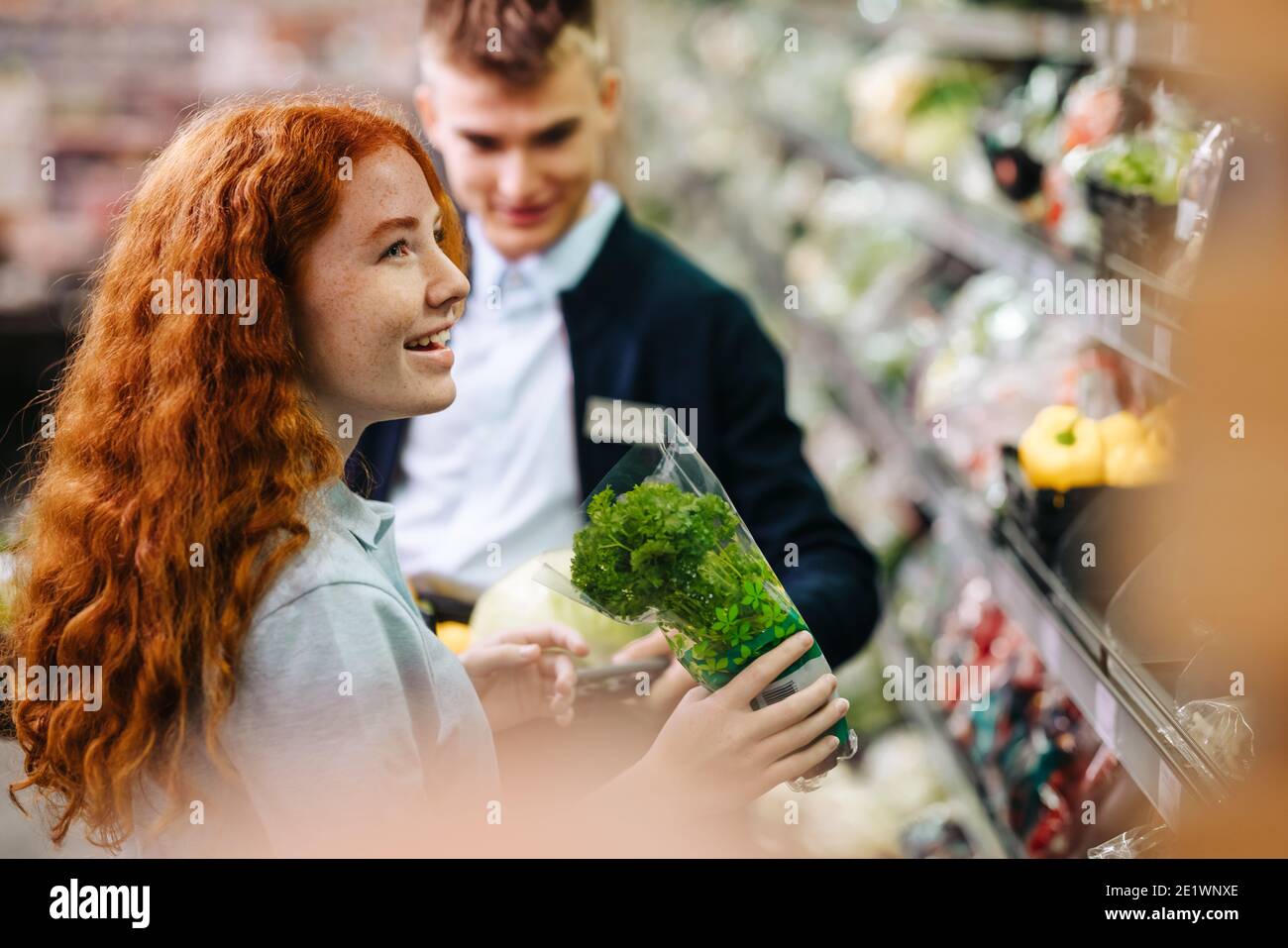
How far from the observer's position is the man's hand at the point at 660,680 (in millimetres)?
1470

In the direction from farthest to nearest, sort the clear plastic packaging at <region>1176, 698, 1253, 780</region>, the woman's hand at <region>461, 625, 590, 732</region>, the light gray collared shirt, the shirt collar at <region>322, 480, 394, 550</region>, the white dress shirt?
the white dress shirt → the woman's hand at <region>461, 625, 590, 732</region> → the clear plastic packaging at <region>1176, 698, 1253, 780</region> → the shirt collar at <region>322, 480, 394, 550</region> → the light gray collared shirt

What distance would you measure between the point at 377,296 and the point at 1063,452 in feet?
3.58

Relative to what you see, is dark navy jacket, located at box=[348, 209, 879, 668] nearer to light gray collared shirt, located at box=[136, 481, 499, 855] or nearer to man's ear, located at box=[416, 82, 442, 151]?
man's ear, located at box=[416, 82, 442, 151]

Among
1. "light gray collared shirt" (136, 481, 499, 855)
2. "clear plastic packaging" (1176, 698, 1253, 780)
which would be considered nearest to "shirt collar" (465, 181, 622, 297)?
"light gray collared shirt" (136, 481, 499, 855)

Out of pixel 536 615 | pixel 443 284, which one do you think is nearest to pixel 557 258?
pixel 536 615

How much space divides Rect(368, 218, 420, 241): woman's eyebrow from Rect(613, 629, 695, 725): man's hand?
0.59m

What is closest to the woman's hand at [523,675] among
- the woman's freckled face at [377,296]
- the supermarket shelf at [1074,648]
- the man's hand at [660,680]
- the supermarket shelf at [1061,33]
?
the man's hand at [660,680]

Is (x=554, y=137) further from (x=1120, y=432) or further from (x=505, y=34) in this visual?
(x=1120, y=432)

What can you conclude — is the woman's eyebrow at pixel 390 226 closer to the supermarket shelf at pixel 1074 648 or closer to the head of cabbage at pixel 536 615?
the head of cabbage at pixel 536 615

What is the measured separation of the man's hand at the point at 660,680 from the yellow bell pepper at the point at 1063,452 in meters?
0.65

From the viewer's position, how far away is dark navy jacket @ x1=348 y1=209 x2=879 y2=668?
1779 millimetres

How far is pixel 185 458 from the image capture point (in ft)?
3.46
